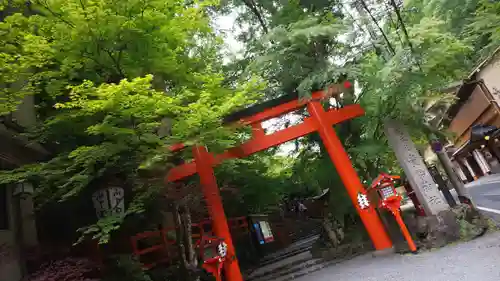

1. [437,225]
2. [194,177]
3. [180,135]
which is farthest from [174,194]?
[437,225]

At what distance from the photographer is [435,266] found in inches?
268

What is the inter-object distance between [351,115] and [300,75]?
229 centimetres

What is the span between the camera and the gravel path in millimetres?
5785

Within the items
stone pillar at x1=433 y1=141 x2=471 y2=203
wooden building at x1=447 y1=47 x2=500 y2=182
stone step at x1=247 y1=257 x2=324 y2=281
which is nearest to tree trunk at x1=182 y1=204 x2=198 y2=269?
stone step at x1=247 y1=257 x2=324 y2=281

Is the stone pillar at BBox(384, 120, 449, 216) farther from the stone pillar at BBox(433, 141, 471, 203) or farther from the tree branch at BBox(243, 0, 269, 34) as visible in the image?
the tree branch at BBox(243, 0, 269, 34)

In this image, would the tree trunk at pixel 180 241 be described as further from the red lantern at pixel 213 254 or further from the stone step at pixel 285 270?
the stone step at pixel 285 270

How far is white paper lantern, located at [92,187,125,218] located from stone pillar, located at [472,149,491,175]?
2987 centimetres

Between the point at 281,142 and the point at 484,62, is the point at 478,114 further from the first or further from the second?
the point at 281,142

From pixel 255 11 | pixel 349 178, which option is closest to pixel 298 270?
pixel 349 178

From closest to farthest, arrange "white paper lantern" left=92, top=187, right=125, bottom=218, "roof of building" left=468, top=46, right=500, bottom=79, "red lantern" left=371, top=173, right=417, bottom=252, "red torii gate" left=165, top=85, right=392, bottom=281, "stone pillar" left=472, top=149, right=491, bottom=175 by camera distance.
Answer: "white paper lantern" left=92, top=187, right=125, bottom=218
"red lantern" left=371, top=173, right=417, bottom=252
"red torii gate" left=165, top=85, right=392, bottom=281
"roof of building" left=468, top=46, right=500, bottom=79
"stone pillar" left=472, top=149, right=491, bottom=175

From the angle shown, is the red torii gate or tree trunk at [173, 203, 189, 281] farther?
the red torii gate

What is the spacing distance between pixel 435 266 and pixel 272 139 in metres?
5.74

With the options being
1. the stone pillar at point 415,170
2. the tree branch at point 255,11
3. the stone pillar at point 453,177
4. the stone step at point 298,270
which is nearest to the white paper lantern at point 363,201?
the stone pillar at point 415,170

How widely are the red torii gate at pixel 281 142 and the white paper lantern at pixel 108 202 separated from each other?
9.86ft
